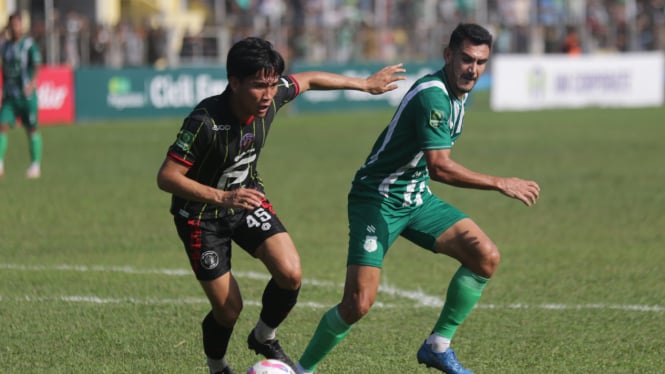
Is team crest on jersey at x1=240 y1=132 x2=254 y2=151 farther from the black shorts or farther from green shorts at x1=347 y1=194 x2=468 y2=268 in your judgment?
green shorts at x1=347 y1=194 x2=468 y2=268

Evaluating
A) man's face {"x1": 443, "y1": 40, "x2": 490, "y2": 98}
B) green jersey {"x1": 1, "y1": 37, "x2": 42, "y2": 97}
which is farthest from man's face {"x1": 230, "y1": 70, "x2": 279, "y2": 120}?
green jersey {"x1": 1, "y1": 37, "x2": 42, "y2": 97}

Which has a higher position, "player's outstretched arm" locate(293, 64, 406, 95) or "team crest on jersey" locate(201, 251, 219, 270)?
"player's outstretched arm" locate(293, 64, 406, 95)

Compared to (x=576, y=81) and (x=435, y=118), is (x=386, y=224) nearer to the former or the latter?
(x=435, y=118)

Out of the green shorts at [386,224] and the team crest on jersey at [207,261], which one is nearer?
the team crest on jersey at [207,261]

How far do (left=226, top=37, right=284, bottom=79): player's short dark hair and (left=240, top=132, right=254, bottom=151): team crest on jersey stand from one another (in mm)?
368

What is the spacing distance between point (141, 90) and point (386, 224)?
22334mm

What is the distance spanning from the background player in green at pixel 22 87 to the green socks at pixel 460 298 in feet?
37.1

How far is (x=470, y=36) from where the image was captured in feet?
20.9

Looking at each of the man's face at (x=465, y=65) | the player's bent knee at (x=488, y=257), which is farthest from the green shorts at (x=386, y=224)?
the man's face at (x=465, y=65)

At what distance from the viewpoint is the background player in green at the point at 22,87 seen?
661 inches

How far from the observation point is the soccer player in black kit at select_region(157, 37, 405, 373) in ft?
19.8

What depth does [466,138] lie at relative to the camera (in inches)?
923

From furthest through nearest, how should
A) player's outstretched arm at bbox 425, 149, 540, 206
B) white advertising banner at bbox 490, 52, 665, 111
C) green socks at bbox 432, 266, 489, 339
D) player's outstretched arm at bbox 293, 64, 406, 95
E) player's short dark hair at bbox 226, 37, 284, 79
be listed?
white advertising banner at bbox 490, 52, 665, 111 < player's outstretched arm at bbox 293, 64, 406, 95 < green socks at bbox 432, 266, 489, 339 < player's outstretched arm at bbox 425, 149, 540, 206 < player's short dark hair at bbox 226, 37, 284, 79

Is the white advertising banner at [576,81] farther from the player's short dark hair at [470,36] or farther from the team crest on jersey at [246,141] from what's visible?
the team crest on jersey at [246,141]
